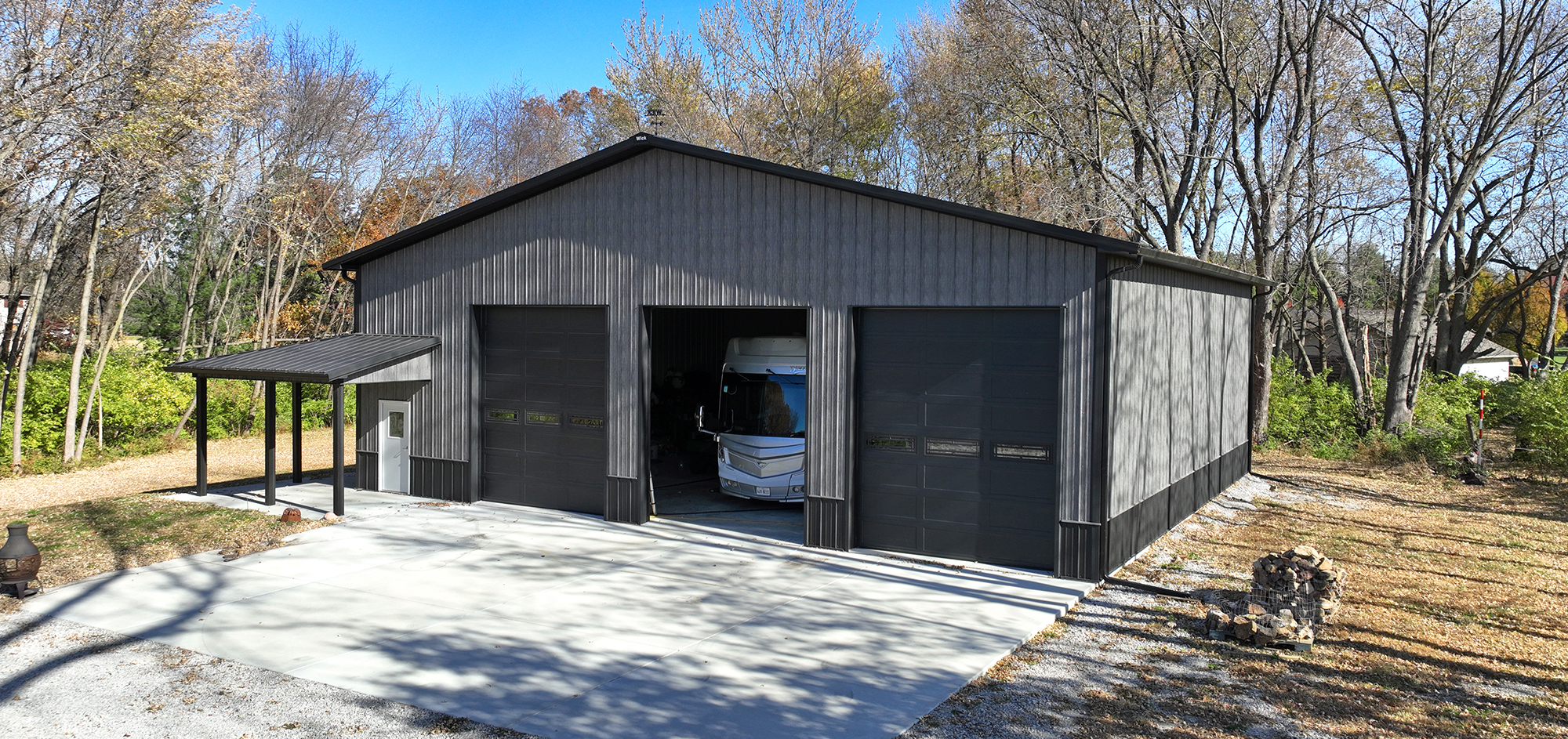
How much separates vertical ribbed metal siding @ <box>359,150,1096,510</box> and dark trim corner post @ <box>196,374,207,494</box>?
228cm

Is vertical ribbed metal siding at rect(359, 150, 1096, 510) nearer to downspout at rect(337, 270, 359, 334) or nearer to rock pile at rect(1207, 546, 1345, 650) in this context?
downspout at rect(337, 270, 359, 334)

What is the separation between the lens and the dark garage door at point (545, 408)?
41.7ft

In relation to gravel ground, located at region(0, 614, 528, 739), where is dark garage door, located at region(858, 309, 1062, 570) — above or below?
above

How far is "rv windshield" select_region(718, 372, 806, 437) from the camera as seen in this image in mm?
13391

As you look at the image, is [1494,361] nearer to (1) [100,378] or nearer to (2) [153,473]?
(2) [153,473]

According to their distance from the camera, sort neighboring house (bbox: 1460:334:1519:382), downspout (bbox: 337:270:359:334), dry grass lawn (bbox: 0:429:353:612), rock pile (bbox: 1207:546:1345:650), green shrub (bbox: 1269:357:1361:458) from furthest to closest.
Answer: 1. neighboring house (bbox: 1460:334:1519:382)
2. green shrub (bbox: 1269:357:1361:458)
3. downspout (bbox: 337:270:359:334)
4. dry grass lawn (bbox: 0:429:353:612)
5. rock pile (bbox: 1207:546:1345:650)

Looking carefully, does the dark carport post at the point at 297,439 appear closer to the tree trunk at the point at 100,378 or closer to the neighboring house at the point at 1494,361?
the tree trunk at the point at 100,378

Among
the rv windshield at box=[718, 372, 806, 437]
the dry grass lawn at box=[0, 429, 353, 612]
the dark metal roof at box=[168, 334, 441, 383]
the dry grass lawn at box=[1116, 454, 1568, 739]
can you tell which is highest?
the dark metal roof at box=[168, 334, 441, 383]

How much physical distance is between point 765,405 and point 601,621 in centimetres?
586

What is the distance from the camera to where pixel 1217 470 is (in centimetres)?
1452

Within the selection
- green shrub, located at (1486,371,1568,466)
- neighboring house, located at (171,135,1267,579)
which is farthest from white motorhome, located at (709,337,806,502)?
green shrub, located at (1486,371,1568,466)

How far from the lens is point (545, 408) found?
1308 cm

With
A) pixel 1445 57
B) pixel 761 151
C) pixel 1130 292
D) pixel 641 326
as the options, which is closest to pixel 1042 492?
pixel 1130 292

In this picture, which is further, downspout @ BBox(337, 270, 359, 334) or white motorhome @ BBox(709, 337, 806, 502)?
downspout @ BBox(337, 270, 359, 334)
